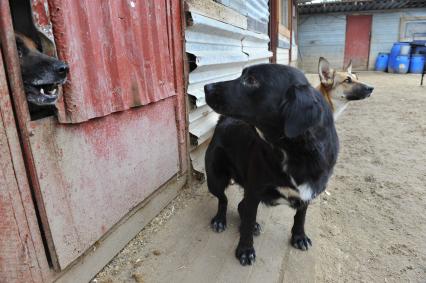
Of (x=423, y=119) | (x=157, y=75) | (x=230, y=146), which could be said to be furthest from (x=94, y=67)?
(x=423, y=119)

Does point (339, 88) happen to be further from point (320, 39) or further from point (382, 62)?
point (320, 39)

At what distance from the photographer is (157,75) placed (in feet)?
7.79

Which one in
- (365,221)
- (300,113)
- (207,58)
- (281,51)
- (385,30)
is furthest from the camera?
(385,30)

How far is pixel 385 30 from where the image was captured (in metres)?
17.4

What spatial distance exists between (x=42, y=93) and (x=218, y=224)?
162 centimetres

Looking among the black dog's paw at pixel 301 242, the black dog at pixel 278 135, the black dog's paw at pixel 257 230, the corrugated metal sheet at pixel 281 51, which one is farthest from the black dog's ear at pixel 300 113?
the corrugated metal sheet at pixel 281 51

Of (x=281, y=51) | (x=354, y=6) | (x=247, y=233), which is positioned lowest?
(x=247, y=233)

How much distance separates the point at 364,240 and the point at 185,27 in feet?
7.59

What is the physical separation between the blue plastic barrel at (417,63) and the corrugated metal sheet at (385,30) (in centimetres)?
233

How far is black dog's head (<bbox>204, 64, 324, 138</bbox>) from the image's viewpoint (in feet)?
5.21

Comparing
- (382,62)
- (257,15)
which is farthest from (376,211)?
(382,62)

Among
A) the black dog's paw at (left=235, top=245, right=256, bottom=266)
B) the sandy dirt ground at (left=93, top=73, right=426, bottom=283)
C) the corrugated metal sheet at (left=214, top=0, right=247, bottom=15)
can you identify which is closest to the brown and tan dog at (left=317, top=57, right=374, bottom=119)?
the sandy dirt ground at (left=93, top=73, right=426, bottom=283)

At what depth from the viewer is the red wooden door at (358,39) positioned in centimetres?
1770

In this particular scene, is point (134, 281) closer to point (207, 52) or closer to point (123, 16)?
point (123, 16)
